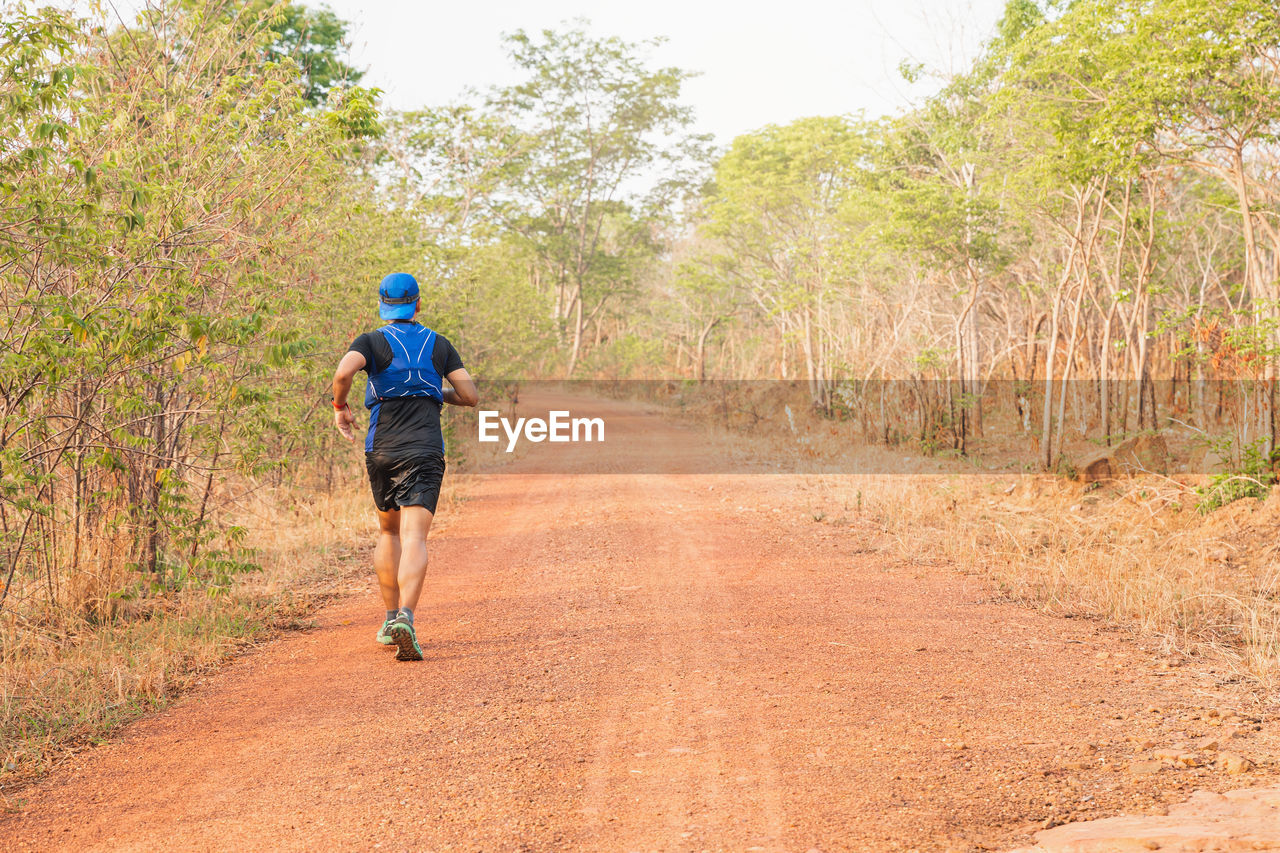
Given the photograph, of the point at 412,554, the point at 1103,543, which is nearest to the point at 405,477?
the point at 412,554

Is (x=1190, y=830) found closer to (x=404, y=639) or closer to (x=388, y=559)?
(x=404, y=639)

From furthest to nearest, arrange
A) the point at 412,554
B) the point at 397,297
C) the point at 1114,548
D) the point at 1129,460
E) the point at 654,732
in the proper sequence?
the point at 1129,460 → the point at 1114,548 → the point at 397,297 → the point at 412,554 → the point at 654,732

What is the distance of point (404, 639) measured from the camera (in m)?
5.04

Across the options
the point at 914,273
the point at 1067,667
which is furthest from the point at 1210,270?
the point at 1067,667

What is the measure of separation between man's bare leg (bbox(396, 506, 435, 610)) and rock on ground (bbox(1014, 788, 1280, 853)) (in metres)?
3.17

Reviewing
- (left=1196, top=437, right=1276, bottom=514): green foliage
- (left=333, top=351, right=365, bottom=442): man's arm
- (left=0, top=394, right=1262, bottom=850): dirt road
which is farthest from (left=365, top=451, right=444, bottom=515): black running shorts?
(left=1196, top=437, right=1276, bottom=514): green foliage

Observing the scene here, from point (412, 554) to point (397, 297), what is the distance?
1.31 metres

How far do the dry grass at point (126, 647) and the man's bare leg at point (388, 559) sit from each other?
965 millimetres

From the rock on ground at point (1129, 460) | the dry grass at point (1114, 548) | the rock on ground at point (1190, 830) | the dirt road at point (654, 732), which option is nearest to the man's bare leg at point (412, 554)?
the dirt road at point (654, 732)

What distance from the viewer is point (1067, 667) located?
4836mm

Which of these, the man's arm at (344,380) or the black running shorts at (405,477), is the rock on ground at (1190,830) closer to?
the black running shorts at (405,477)

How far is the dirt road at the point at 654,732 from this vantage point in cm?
313

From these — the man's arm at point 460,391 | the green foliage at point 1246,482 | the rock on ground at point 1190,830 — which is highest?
the man's arm at point 460,391

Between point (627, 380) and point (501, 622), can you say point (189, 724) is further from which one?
point (627, 380)
